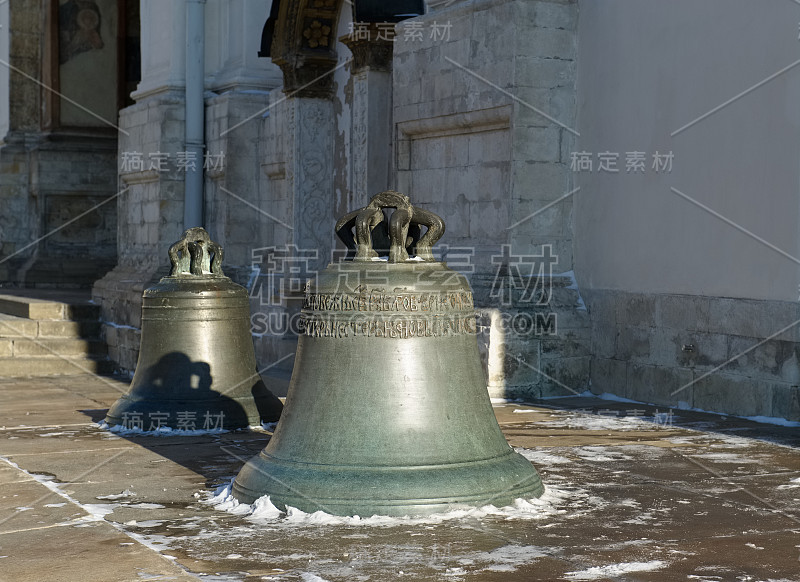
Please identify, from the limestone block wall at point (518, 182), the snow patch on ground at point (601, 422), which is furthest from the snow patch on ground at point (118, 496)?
the limestone block wall at point (518, 182)

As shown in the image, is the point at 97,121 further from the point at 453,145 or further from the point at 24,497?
the point at 24,497

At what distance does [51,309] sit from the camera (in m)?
14.5

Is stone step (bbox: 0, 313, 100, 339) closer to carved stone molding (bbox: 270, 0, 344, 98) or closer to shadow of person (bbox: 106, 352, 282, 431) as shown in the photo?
carved stone molding (bbox: 270, 0, 344, 98)

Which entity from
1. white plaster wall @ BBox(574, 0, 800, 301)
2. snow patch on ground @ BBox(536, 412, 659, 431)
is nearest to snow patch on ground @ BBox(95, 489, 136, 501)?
snow patch on ground @ BBox(536, 412, 659, 431)

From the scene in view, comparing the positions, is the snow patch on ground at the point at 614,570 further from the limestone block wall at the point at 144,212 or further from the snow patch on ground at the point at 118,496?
the limestone block wall at the point at 144,212

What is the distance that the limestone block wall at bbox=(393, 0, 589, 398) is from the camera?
9852mm

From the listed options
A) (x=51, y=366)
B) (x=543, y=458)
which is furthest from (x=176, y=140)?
(x=543, y=458)

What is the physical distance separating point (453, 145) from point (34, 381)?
4.59m

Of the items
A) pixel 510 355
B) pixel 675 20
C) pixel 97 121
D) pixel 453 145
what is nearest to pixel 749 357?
pixel 510 355

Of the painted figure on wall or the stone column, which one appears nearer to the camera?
the stone column

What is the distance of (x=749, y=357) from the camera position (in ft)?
28.0

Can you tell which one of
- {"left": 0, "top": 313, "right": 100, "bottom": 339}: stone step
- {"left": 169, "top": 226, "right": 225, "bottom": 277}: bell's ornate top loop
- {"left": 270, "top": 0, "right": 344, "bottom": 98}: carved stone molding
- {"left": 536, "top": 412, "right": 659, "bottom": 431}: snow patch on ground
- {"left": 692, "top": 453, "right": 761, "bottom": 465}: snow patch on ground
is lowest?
→ {"left": 692, "top": 453, "right": 761, "bottom": 465}: snow patch on ground

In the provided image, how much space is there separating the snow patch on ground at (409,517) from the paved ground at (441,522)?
2cm

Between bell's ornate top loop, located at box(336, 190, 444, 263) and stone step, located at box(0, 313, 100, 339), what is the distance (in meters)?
8.69
